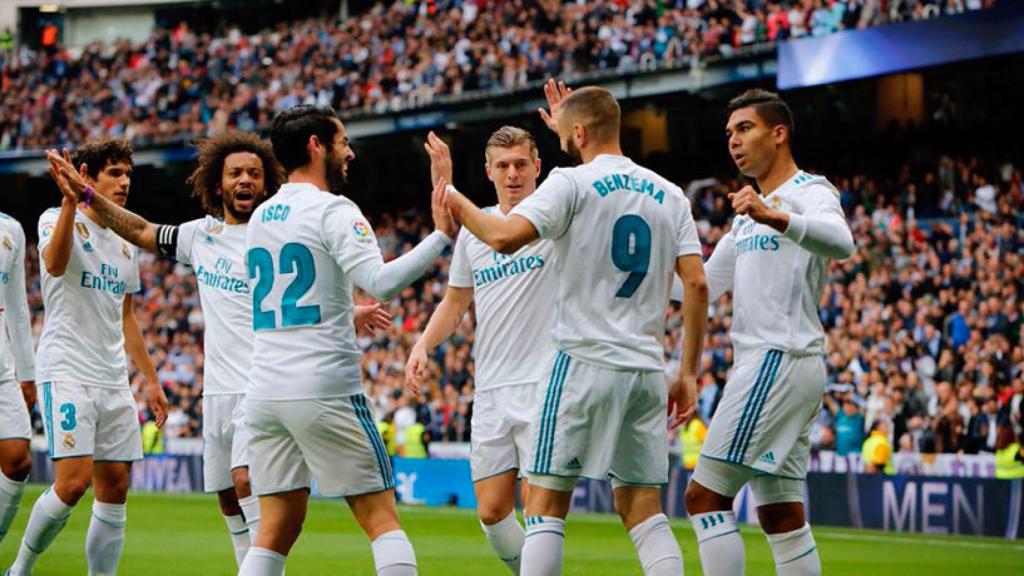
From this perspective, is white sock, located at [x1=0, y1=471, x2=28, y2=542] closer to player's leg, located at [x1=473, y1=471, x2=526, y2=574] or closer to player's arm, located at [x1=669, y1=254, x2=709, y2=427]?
player's leg, located at [x1=473, y1=471, x2=526, y2=574]

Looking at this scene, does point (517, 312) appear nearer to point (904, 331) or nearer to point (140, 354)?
point (140, 354)

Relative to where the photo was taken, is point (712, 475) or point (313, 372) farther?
point (712, 475)

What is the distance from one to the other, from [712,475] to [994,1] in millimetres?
17696

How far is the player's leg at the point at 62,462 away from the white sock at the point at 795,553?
3.97 meters

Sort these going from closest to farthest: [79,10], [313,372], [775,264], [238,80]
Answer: [313,372]
[775,264]
[238,80]
[79,10]

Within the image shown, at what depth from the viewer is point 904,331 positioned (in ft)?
66.5

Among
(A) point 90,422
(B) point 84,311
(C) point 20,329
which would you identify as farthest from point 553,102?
(C) point 20,329

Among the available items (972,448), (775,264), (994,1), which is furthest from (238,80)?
(775,264)

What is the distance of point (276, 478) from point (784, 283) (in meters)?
2.57

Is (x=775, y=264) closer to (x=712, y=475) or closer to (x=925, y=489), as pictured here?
(x=712, y=475)

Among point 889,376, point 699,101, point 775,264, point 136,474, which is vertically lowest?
point 136,474

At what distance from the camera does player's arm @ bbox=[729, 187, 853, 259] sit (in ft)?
20.4

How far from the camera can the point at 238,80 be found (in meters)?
36.5

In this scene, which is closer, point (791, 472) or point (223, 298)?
point (791, 472)
